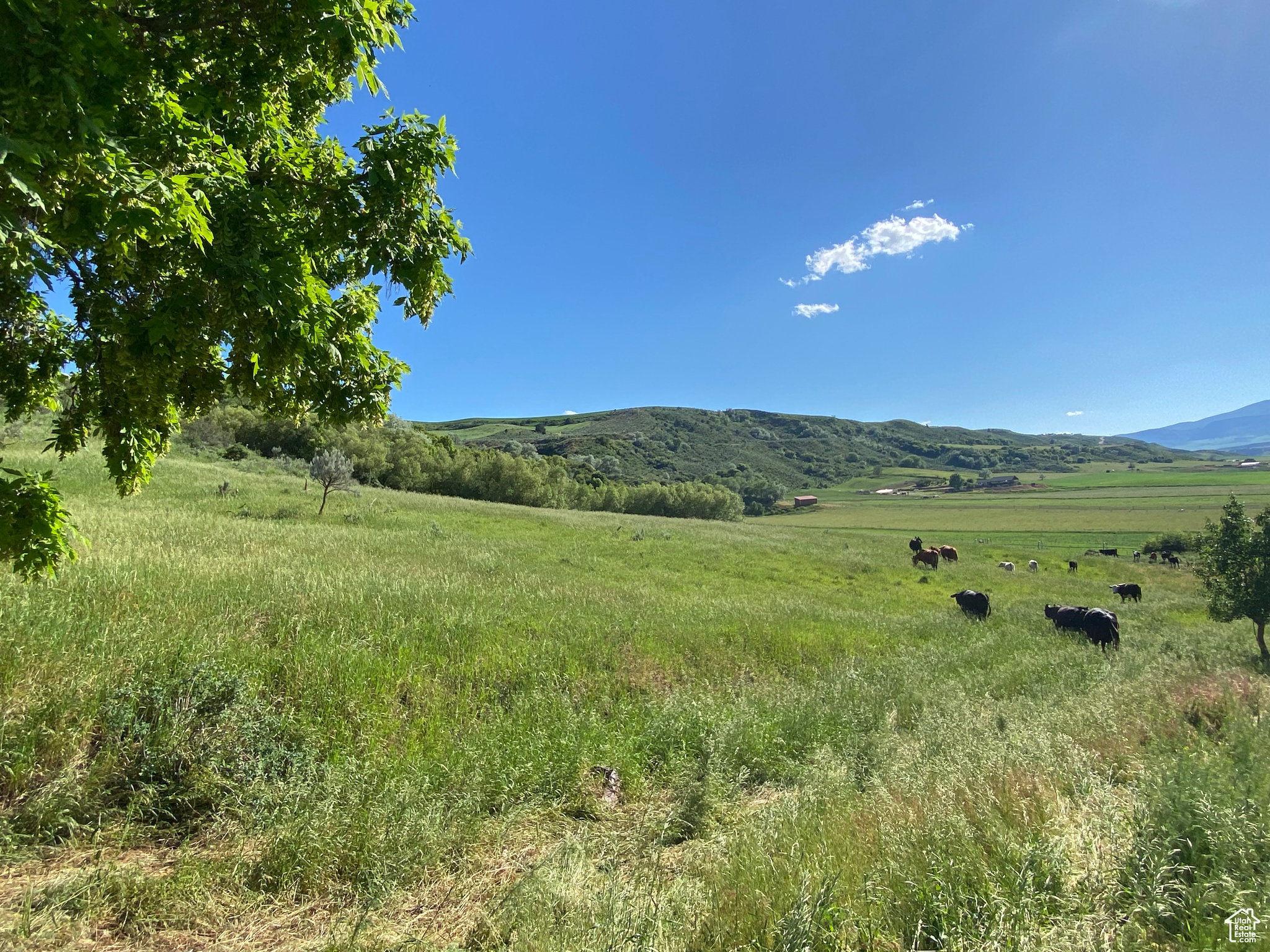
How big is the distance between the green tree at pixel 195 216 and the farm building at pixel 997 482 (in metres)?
174

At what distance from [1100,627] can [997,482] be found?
168099mm

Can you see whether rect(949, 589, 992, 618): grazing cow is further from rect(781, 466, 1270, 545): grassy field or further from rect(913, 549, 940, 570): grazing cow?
rect(781, 466, 1270, 545): grassy field

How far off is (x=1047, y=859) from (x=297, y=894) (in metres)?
5.35

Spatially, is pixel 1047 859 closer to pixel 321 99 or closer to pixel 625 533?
pixel 321 99

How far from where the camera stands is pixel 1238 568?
44.5 ft

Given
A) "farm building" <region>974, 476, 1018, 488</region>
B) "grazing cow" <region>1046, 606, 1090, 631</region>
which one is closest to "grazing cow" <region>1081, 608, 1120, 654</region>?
"grazing cow" <region>1046, 606, 1090, 631</region>

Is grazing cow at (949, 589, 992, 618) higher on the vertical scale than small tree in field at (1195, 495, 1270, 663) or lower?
lower

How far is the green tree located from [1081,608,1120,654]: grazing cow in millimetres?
19936

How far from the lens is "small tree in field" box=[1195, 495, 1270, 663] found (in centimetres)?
1261

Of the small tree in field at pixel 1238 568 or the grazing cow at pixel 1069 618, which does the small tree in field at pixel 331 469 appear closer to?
the grazing cow at pixel 1069 618

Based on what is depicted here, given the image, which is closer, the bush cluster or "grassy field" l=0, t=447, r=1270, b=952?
"grassy field" l=0, t=447, r=1270, b=952

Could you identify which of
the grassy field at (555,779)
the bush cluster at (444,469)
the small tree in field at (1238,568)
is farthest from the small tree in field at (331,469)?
the small tree in field at (1238,568)
